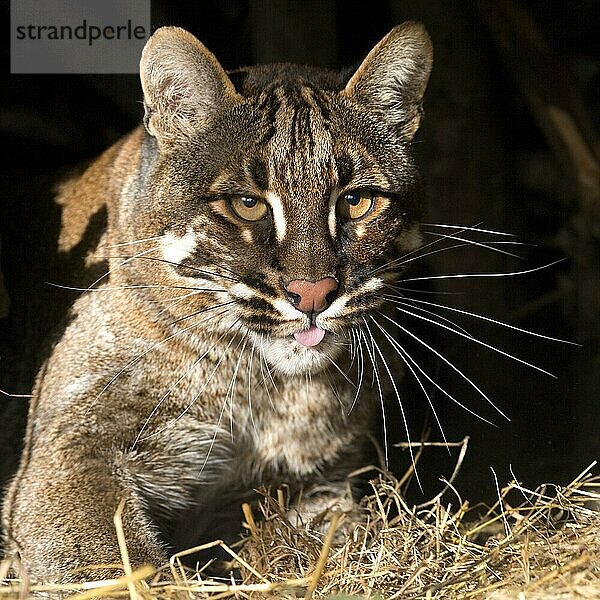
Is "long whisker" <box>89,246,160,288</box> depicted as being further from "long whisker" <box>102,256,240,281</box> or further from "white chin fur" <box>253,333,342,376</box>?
"white chin fur" <box>253,333,342,376</box>

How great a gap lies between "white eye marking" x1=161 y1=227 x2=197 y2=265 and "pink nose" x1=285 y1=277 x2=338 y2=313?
1.52ft

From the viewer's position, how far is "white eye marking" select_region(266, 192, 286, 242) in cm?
343

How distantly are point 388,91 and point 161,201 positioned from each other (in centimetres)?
93

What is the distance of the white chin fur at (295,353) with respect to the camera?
11.7 ft

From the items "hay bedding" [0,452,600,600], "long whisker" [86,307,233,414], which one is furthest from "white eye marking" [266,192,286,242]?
"hay bedding" [0,452,600,600]

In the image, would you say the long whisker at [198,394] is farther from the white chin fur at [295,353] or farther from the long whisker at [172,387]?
the white chin fur at [295,353]

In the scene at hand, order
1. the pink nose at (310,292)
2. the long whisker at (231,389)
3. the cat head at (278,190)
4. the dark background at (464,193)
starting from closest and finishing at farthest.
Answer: the pink nose at (310,292), the cat head at (278,190), the long whisker at (231,389), the dark background at (464,193)

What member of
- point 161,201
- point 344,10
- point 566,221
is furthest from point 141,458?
point 566,221

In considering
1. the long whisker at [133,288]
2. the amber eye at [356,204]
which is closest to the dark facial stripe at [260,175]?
the amber eye at [356,204]

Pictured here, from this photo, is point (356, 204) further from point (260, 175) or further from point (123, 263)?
point (123, 263)

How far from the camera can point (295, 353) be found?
3590mm

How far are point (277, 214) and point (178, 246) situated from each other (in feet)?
1.39

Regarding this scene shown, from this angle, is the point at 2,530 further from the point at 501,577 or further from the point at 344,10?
the point at 344,10

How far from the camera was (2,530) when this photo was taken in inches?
151
